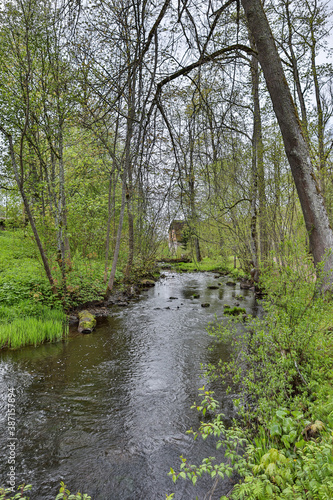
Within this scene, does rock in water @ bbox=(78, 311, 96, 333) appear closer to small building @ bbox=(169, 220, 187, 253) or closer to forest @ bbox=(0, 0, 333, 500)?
forest @ bbox=(0, 0, 333, 500)

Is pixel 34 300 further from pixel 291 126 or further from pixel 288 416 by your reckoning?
pixel 291 126

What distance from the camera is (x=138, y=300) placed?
10.9 meters

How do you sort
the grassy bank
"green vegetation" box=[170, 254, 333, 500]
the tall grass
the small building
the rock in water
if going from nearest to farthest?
"green vegetation" box=[170, 254, 333, 500] → the small building → the tall grass → the grassy bank → the rock in water

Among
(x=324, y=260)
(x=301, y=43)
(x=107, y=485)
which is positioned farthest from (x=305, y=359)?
(x=301, y=43)

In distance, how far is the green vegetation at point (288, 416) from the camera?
5.76 feet

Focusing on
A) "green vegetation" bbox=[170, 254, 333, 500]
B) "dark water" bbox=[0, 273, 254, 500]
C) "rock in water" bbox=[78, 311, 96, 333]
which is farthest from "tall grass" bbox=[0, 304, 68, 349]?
"green vegetation" bbox=[170, 254, 333, 500]

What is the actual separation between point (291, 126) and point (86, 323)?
6617 mm

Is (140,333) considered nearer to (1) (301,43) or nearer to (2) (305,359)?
(2) (305,359)

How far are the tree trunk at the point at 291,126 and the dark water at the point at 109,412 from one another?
277 centimetres

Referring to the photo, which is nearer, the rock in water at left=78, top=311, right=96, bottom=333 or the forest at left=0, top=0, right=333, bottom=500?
the forest at left=0, top=0, right=333, bottom=500

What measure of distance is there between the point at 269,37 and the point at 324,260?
9.14 feet

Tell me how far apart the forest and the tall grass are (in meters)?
0.03

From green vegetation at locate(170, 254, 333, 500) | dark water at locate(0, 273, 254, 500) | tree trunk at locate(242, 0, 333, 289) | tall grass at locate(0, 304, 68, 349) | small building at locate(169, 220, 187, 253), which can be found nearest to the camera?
green vegetation at locate(170, 254, 333, 500)

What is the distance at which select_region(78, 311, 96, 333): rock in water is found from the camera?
281 inches
